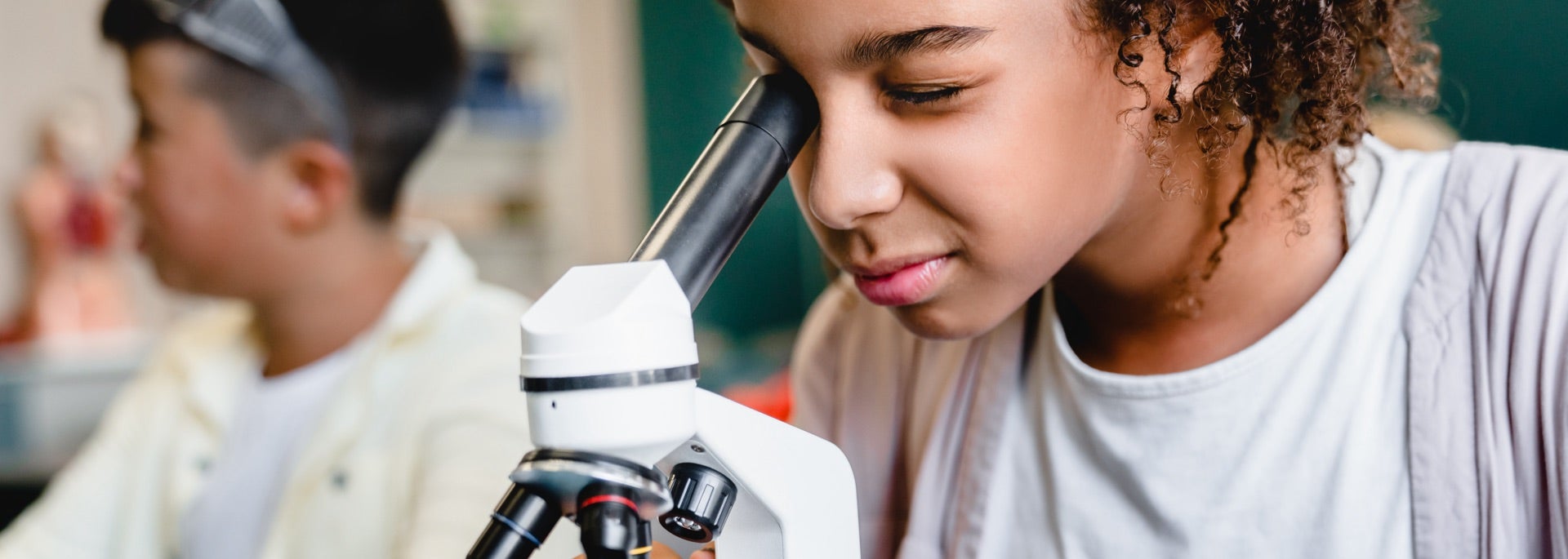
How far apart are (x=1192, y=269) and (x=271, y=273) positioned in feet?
3.24

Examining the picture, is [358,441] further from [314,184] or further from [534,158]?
[534,158]

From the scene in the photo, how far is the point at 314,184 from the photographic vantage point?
1.34m

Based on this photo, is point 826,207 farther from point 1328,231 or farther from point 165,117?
point 165,117

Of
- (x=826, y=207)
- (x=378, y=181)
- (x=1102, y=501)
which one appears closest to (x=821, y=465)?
(x=826, y=207)

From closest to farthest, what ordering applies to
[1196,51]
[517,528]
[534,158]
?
1. [517,528]
2. [1196,51]
3. [534,158]

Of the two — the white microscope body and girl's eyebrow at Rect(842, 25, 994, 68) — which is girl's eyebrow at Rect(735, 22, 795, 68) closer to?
girl's eyebrow at Rect(842, 25, 994, 68)

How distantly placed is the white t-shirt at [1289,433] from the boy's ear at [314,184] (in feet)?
2.87

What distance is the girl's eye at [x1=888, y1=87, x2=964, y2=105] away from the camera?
2.24ft

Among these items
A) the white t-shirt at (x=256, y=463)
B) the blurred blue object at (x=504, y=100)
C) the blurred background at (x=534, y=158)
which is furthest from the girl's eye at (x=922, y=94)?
the blurred blue object at (x=504, y=100)

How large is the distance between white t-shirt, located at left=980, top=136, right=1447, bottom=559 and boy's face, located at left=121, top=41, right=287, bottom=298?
36.7 inches

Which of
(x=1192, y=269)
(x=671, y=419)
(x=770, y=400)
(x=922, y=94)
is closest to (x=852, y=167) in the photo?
(x=922, y=94)

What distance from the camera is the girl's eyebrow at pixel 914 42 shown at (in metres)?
0.66

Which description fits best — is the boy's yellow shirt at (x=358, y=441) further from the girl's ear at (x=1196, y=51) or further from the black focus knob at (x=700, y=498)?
the girl's ear at (x=1196, y=51)

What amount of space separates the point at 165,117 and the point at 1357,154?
1188 mm
